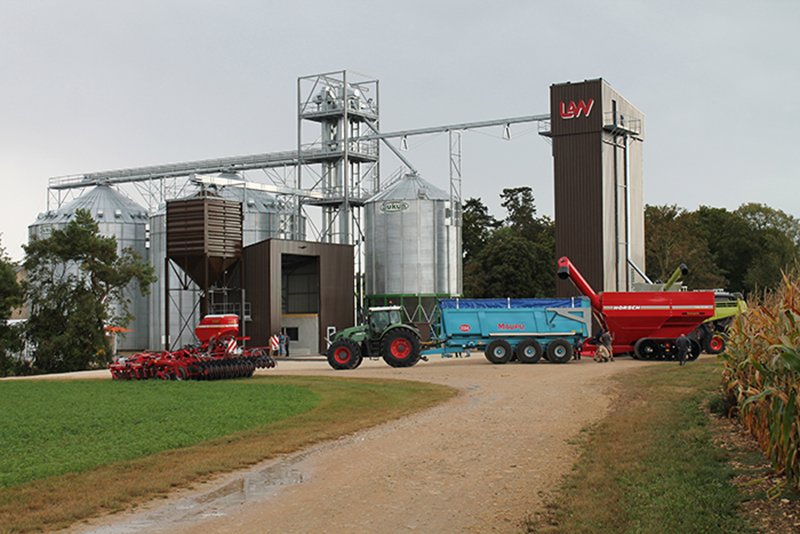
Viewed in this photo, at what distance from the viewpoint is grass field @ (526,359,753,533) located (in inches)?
374

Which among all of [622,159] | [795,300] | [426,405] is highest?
[622,159]

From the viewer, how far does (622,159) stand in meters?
54.1

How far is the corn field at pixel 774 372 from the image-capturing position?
9.98 metres

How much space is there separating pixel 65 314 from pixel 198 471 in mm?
48717

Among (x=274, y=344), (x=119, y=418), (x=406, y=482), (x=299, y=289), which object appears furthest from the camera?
(x=299, y=289)

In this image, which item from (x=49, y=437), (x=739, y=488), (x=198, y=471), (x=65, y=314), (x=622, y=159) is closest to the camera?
(x=739, y=488)

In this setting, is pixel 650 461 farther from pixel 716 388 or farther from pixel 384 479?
pixel 716 388

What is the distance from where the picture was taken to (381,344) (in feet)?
127

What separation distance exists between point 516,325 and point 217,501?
1115 inches

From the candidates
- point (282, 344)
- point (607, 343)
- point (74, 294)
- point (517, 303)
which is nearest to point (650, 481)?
point (517, 303)

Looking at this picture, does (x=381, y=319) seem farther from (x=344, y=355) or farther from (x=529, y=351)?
(x=529, y=351)

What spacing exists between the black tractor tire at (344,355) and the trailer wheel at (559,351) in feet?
→ 25.9

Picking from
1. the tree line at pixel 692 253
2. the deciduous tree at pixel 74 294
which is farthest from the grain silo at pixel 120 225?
the tree line at pixel 692 253

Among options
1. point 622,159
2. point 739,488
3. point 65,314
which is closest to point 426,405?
point 739,488
